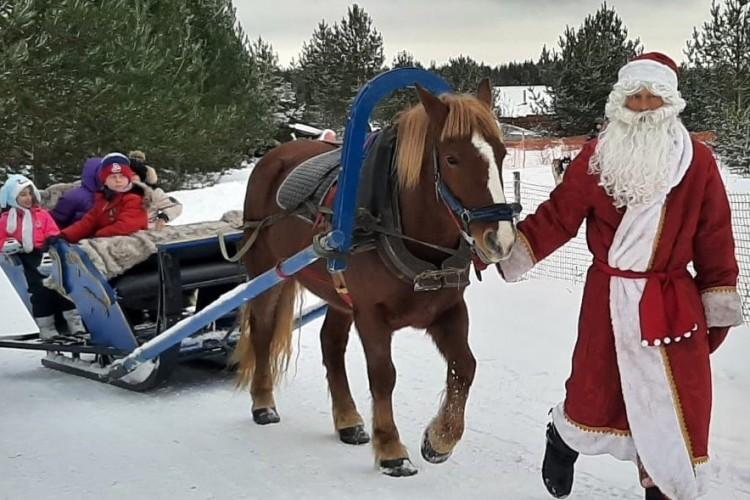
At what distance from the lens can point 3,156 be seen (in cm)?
1641

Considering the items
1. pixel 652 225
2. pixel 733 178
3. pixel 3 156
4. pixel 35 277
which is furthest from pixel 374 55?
pixel 652 225

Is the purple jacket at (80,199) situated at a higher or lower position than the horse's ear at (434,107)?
lower

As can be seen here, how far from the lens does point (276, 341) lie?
→ 5.12 meters

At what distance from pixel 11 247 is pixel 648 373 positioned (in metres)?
4.75

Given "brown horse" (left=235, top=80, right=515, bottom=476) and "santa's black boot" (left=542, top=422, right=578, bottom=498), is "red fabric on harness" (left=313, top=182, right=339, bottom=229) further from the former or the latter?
"santa's black boot" (left=542, top=422, right=578, bottom=498)

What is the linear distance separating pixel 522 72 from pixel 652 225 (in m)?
78.0

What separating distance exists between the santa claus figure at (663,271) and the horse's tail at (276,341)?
253 centimetres

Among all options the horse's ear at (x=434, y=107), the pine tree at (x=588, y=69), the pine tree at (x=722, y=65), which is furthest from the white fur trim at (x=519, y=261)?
the pine tree at (x=588, y=69)

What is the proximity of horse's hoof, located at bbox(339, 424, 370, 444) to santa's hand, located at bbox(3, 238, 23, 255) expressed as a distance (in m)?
3.04

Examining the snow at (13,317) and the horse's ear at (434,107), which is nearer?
the horse's ear at (434,107)

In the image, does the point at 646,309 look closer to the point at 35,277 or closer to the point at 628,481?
the point at 628,481

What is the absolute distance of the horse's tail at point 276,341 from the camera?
509 cm

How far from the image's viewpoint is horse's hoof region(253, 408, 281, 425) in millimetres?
4793

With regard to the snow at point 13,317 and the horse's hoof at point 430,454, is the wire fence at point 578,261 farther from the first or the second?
the snow at point 13,317
